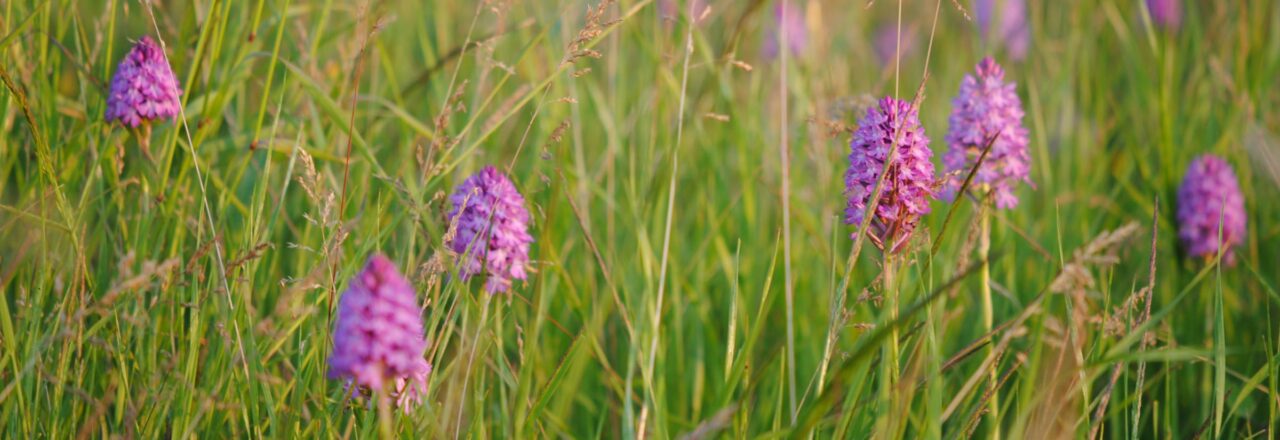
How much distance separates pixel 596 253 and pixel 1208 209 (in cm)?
145

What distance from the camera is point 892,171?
5.16ft

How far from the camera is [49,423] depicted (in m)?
1.61

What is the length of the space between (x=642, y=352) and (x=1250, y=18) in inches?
118

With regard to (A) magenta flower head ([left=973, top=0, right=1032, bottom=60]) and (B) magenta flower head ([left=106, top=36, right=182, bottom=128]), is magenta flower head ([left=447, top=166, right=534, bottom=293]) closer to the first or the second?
(B) magenta flower head ([left=106, top=36, right=182, bottom=128])

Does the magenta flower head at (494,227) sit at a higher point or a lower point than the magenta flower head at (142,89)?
lower

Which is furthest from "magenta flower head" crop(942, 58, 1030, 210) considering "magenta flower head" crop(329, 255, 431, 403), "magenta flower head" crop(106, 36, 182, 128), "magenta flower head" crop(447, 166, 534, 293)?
"magenta flower head" crop(106, 36, 182, 128)

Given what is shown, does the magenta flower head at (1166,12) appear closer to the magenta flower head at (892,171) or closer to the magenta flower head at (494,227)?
the magenta flower head at (892,171)

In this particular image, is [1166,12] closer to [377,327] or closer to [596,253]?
[596,253]

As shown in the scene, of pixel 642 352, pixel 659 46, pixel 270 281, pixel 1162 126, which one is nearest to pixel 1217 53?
pixel 1162 126

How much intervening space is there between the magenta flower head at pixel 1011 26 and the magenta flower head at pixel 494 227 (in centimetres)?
271

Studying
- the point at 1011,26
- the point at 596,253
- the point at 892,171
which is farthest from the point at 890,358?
the point at 1011,26

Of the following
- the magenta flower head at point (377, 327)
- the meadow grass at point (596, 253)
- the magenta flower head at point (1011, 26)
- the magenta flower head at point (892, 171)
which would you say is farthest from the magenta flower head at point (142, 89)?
the magenta flower head at point (1011, 26)

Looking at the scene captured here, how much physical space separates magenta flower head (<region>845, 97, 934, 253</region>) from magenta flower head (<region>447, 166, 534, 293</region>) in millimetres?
516

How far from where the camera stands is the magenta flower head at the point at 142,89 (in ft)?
6.17
